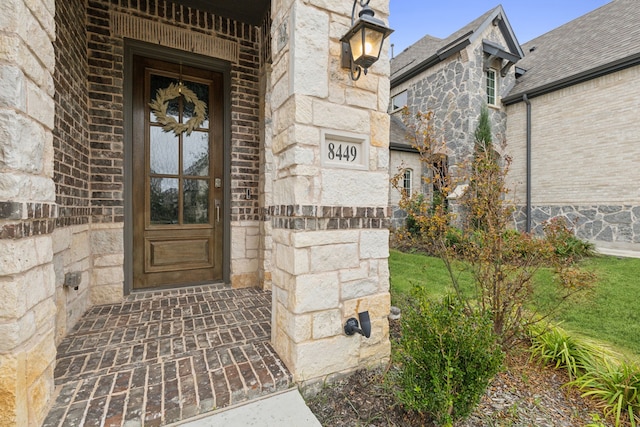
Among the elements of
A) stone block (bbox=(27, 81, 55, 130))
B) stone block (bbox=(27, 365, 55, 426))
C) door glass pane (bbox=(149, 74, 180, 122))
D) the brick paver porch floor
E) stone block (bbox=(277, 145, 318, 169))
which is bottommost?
the brick paver porch floor

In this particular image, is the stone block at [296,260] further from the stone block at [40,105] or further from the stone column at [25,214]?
the stone block at [40,105]

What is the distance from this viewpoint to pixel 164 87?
10.7 feet

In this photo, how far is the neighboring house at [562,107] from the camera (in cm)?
650

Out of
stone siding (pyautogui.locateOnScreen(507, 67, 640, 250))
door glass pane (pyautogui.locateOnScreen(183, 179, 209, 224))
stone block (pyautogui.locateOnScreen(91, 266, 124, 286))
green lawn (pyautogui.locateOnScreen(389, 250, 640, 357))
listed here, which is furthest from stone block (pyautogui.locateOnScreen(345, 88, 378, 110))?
stone siding (pyautogui.locateOnScreen(507, 67, 640, 250))

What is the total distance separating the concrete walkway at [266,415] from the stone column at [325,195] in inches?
6.9

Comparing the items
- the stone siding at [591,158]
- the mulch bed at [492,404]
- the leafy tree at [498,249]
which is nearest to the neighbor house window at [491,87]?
the stone siding at [591,158]

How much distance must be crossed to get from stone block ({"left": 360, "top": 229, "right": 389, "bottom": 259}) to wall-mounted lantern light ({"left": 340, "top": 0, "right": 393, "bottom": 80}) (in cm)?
107

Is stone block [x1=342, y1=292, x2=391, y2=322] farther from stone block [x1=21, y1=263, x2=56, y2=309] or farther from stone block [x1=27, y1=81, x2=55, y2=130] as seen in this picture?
stone block [x1=27, y1=81, x2=55, y2=130]

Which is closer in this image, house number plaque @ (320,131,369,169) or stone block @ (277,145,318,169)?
stone block @ (277,145,318,169)

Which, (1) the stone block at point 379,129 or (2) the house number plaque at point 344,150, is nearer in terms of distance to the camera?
(2) the house number plaque at point 344,150

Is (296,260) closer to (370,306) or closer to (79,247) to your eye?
(370,306)

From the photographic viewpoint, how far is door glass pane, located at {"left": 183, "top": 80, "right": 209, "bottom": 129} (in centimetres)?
336

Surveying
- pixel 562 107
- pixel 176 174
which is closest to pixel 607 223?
pixel 562 107

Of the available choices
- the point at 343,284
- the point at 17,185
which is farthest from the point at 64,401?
the point at 343,284
